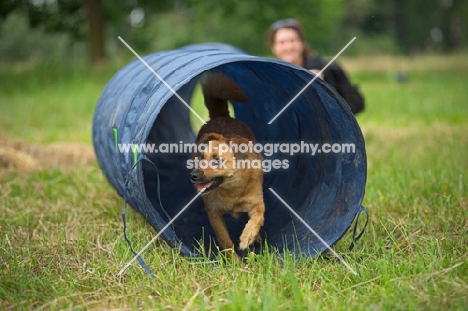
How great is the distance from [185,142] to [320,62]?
75.2 inches

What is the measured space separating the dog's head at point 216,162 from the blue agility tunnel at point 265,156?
347 mm

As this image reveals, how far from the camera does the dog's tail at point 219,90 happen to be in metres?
4.39

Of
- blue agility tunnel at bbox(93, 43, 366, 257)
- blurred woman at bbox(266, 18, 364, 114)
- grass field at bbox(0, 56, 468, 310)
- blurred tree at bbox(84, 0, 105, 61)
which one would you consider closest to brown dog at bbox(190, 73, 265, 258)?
blue agility tunnel at bbox(93, 43, 366, 257)

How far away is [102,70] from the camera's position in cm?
1595

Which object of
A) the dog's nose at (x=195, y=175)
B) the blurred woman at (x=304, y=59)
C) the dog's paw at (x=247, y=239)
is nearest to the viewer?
the dog's nose at (x=195, y=175)

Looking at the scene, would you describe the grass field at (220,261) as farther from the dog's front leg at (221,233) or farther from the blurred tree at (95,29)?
the blurred tree at (95,29)

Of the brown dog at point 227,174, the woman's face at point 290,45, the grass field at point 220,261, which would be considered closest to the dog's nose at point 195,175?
the brown dog at point 227,174

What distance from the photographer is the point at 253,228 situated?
4016mm

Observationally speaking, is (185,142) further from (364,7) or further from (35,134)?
(364,7)

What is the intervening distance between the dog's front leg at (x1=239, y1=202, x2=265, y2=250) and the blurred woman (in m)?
2.12

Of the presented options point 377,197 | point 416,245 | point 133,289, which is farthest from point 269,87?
point 133,289

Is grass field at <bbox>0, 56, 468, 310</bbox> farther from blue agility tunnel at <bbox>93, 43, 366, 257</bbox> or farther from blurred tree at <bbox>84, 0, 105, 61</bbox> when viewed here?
blurred tree at <bbox>84, 0, 105, 61</bbox>

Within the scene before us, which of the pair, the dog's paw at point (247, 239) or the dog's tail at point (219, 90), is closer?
the dog's paw at point (247, 239)

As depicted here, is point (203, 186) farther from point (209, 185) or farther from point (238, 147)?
A: point (238, 147)
